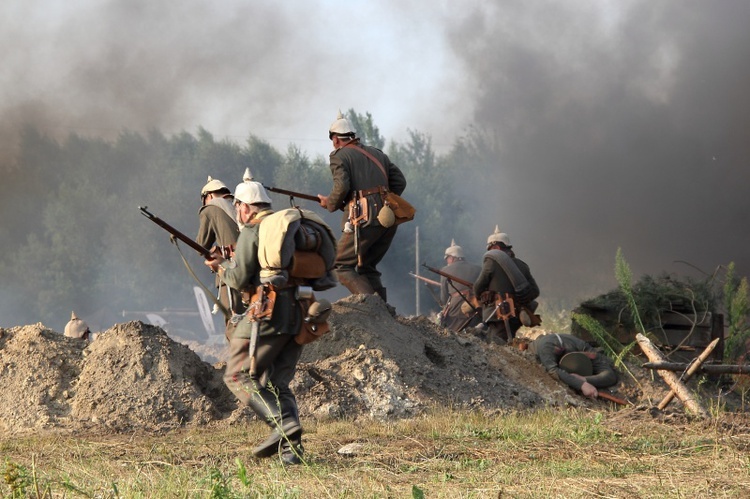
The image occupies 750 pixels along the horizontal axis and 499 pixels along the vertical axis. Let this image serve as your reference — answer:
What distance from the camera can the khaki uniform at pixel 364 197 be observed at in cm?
1145

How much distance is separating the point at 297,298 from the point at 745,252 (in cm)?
2189

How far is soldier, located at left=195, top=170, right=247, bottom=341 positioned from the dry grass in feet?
4.21

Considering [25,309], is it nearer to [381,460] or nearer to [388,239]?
[388,239]

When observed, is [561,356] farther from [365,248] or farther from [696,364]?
[696,364]

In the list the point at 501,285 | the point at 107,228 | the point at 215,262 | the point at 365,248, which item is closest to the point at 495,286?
the point at 501,285

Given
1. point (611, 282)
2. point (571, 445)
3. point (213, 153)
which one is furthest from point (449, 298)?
point (213, 153)

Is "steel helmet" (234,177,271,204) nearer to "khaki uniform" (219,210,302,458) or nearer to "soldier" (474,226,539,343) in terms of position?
"khaki uniform" (219,210,302,458)

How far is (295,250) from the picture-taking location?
305 inches

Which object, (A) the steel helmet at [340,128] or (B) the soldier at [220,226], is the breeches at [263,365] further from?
(A) the steel helmet at [340,128]

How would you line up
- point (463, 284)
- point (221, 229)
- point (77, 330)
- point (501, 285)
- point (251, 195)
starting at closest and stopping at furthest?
1. point (251, 195)
2. point (221, 229)
3. point (501, 285)
4. point (77, 330)
5. point (463, 284)

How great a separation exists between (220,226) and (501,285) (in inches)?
183

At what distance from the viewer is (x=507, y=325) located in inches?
565

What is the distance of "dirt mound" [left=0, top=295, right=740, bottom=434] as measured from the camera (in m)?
10.1

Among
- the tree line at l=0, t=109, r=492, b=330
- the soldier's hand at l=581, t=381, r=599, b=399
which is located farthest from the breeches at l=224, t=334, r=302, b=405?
the tree line at l=0, t=109, r=492, b=330
